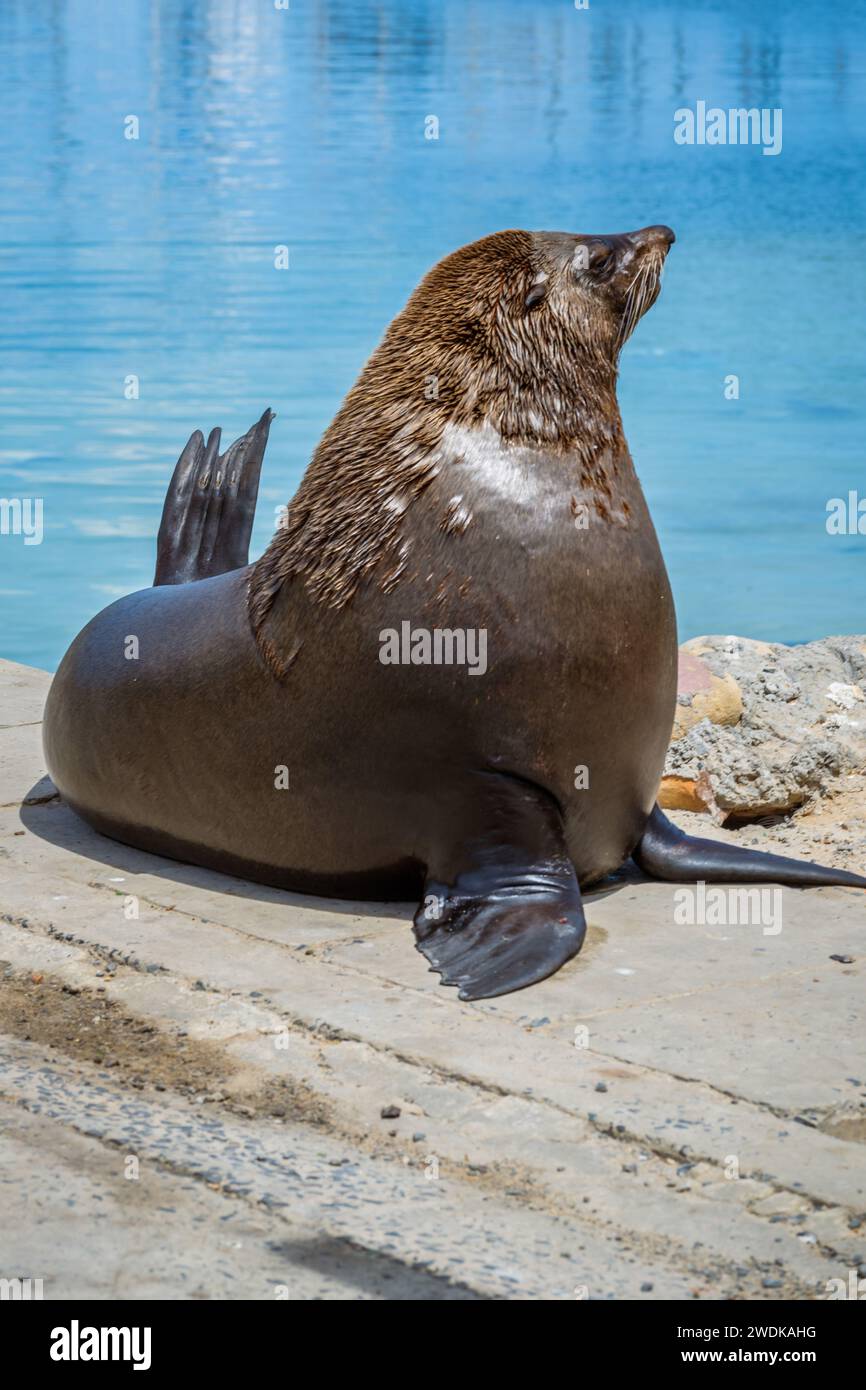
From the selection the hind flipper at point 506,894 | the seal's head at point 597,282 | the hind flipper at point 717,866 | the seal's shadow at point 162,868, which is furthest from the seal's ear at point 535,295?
the seal's shadow at point 162,868

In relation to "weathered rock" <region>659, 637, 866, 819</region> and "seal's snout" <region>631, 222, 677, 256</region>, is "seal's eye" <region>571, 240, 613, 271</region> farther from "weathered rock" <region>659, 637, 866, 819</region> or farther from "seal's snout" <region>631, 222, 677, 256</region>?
"weathered rock" <region>659, 637, 866, 819</region>

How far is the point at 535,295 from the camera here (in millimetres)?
4570

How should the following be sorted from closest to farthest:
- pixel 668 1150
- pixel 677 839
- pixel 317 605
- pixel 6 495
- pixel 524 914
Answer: pixel 668 1150 < pixel 524 914 < pixel 317 605 < pixel 677 839 < pixel 6 495

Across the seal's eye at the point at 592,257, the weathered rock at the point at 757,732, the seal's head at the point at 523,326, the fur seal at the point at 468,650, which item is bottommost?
the weathered rock at the point at 757,732

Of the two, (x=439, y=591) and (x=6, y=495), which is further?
(x=6, y=495)

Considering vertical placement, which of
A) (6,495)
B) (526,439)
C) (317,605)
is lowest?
(6,495)

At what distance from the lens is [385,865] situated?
4625 mm

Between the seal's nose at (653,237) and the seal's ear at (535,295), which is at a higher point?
the seal's nose at (653,237)

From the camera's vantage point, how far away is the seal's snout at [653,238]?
4.73m

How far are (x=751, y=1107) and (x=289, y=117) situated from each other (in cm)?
3828

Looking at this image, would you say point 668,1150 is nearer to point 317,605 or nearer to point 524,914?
point 524,914

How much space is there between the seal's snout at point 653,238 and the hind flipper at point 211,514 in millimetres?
1583

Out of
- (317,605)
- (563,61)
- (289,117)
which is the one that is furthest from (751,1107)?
(563,61)

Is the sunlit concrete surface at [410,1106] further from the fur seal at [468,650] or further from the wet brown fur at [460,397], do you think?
the wet brown fur at [460,397]
